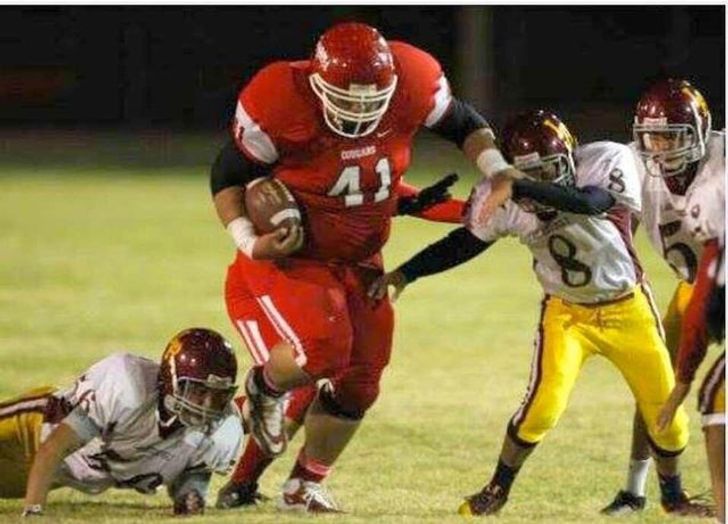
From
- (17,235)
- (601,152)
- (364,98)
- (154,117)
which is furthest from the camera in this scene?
(154,117)

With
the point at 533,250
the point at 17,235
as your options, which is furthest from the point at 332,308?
the point at 17,235

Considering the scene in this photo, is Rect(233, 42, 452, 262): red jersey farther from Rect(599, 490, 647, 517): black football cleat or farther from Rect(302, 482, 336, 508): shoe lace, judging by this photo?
Rect(599, 490, 647, 517): black football cleat

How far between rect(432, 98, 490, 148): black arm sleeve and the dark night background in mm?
21563

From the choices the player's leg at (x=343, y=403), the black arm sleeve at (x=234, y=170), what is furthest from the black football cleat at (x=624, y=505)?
the black arm sleeve at (x=234, y=170)

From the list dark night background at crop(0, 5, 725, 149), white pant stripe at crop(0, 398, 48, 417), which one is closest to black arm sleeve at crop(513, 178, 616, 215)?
white pant stripe at crop(0, 398, 48, 417)

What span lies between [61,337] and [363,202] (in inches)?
184

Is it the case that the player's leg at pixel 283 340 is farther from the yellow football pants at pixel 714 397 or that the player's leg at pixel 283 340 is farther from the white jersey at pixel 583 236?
the yellow football pants at pixel 714 397

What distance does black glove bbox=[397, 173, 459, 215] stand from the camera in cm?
723

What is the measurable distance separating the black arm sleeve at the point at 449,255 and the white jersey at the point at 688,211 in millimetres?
633

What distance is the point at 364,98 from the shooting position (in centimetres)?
645

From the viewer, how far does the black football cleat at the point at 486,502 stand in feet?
22.5

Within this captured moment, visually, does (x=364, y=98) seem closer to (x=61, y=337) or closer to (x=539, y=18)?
(x=61, y=337)

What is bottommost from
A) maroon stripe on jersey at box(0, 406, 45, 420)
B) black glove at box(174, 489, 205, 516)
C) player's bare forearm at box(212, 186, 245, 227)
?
black glove at box(174, 489, 205, 516)

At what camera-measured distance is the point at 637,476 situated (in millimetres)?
7109
